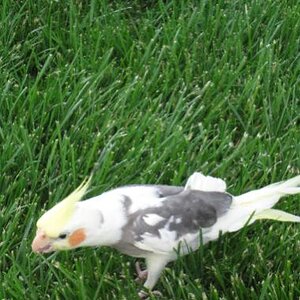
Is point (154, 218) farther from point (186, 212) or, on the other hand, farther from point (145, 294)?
point (145, 294)

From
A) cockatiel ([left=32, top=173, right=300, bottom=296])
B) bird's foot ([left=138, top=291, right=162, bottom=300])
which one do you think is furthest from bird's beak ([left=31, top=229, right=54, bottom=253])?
bird's foot ([left=138, top=291, right=162, bottom=300])

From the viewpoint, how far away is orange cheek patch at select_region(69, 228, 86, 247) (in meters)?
1.69

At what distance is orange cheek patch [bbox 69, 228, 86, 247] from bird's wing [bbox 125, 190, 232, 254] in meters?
0.10

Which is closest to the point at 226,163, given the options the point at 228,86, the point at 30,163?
the point at 228,86

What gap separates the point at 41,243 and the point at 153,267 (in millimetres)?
Answer: 261

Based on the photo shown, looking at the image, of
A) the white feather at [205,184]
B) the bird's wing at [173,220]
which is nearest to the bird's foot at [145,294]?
the bird's wing at [173,220]

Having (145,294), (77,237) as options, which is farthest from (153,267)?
(77,237)

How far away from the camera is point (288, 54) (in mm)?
2611

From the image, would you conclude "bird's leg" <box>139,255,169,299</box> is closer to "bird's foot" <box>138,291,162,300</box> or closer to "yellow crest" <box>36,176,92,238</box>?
"bird's foot" <box>138,291,162,300</box>

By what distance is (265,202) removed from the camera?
1813 millimetres

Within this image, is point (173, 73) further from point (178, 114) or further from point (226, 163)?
point (226, 163)

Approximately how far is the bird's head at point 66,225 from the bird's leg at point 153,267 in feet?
0.51

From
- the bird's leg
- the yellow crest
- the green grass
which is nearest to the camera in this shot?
the yellow crest

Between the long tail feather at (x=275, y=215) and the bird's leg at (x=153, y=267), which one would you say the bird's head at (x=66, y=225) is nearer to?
the bird's leg at (x=153, y=267)
